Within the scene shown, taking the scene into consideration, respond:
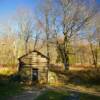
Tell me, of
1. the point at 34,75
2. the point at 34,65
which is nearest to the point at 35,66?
the point at 34,65

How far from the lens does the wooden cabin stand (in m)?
29.7

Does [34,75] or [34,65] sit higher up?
[34,65]

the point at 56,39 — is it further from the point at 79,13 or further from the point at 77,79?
the point at 77,79

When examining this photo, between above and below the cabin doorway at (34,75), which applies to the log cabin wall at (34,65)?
above

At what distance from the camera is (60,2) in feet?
129

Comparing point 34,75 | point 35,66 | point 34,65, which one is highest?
point 34,65

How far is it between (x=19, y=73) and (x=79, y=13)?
50.7 feet

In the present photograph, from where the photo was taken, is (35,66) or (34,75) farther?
(35,66)

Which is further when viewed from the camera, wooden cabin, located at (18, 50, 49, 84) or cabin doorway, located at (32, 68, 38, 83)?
wooden cabin, located at (18, 50, 49, 84)

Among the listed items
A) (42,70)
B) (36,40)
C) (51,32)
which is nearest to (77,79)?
(42,70)

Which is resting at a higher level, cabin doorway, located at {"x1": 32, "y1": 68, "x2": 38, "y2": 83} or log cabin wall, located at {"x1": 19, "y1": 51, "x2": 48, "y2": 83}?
log cabin wall, located at {"x1": 19, "y1": 51, "x2": 48, "y2": 83}

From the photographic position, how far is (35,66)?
98.4 ft

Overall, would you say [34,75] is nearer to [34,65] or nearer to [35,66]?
[35,66]

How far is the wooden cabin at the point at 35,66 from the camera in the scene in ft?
97.4
